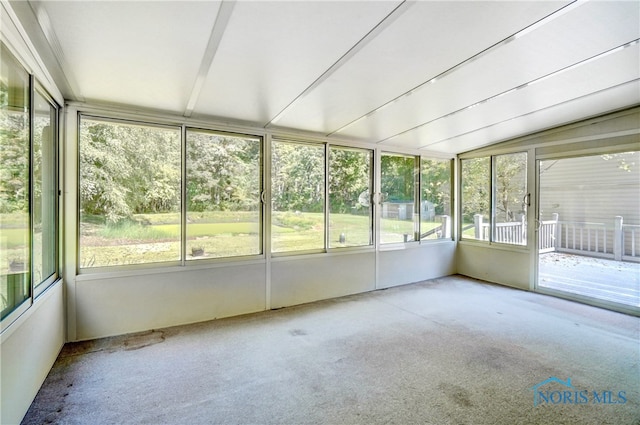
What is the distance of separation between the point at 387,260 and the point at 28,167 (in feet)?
14.3

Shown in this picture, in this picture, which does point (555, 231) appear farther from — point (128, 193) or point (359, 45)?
point (128, 193)

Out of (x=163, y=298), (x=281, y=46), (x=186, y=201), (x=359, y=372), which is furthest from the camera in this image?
(x=186, y=201)

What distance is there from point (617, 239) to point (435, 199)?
267 cm

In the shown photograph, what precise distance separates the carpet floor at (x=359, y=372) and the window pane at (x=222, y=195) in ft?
2.89

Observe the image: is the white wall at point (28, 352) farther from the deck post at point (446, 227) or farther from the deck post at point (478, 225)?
the deck post at point (478, 225)

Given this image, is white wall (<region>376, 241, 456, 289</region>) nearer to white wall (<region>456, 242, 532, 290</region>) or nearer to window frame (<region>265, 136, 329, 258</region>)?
white wall (<region>456, 242, 532, 290</region>)

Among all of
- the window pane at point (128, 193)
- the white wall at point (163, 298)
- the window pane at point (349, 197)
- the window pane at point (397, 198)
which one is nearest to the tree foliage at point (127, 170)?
the window pane at point (128, 193)

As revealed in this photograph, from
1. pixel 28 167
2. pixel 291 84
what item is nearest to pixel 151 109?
pixel 28 167

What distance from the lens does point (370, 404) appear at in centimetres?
205

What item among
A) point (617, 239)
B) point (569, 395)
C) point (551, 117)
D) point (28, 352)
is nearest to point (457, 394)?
point (569, 395)

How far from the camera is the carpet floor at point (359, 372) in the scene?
1970mm

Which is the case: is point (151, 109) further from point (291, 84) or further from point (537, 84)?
point (537, 84)

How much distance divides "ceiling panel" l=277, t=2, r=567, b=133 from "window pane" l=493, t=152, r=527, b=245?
3.20m

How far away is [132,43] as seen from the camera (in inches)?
77.5
